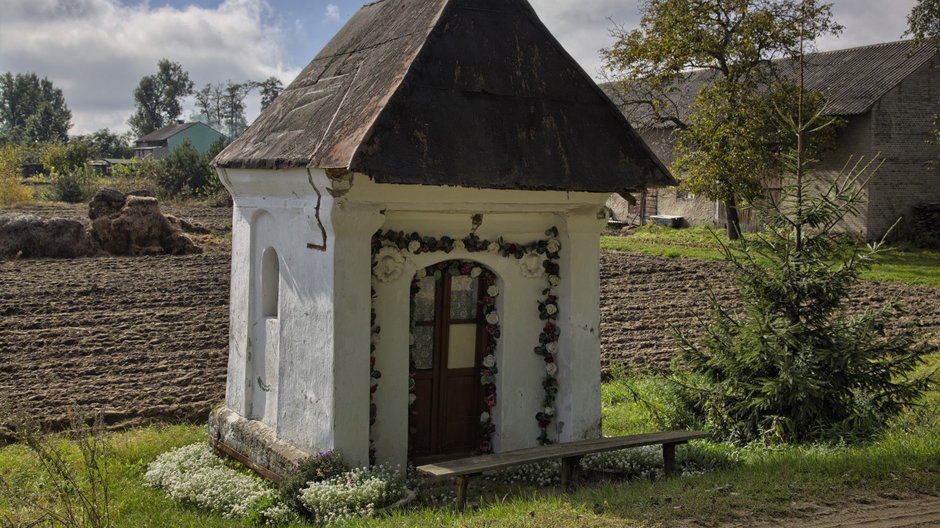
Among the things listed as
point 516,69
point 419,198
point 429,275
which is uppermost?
point 516,69

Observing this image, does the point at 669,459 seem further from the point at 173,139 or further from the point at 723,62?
the point at 173,139

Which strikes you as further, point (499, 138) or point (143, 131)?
point (143, 131)

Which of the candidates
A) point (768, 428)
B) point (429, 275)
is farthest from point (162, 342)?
point (768, 428)

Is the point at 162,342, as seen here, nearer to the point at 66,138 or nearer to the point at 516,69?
the point at 516,69

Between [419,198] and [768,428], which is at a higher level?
[419,198]

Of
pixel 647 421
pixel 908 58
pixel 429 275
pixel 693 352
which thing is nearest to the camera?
pixel 429 275

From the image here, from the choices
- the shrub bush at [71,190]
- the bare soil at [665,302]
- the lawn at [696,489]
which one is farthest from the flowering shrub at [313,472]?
the shrub bush at [71,190]

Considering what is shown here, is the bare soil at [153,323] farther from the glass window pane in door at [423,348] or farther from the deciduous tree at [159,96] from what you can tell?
the deciduous tree at [159,96]

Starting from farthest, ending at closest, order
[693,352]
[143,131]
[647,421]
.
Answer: [143,131] → [647,421] → [693,352]

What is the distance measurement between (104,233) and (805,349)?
67.0 feet

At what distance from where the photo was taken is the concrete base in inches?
341

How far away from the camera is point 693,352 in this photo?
10078 mm

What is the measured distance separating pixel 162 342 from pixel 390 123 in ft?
29.5

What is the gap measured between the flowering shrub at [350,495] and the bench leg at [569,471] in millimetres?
1399
